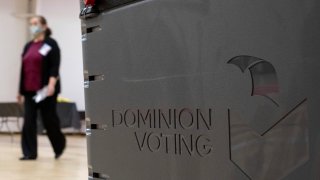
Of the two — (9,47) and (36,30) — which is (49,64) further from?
(9,47)

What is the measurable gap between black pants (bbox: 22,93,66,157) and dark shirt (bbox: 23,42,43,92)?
98mm

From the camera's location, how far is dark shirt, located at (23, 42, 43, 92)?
5027mm

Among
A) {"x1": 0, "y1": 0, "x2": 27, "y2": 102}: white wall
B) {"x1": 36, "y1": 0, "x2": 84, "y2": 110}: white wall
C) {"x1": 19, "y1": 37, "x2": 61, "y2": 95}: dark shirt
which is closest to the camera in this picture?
{"x1": 19, "y1": 37, "x2": 61, "y2": 95}: dark shirt

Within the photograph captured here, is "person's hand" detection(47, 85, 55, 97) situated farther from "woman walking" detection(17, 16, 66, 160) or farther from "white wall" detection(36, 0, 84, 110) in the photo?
"white wall" detection(36, 0, 84, 110)

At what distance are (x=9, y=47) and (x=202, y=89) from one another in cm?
1099

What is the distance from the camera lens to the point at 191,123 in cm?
126

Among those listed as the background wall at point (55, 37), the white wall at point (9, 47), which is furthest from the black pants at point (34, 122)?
the white wall at point (9, 47)

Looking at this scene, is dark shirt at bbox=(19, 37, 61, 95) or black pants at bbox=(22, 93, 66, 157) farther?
dark shirt at bbox=(19, 37, 61, 95)

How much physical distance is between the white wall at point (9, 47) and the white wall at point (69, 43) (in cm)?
99

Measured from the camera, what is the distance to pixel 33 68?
5117 millimetres

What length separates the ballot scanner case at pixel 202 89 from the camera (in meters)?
1.03

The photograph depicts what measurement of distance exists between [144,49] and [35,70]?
393 cm

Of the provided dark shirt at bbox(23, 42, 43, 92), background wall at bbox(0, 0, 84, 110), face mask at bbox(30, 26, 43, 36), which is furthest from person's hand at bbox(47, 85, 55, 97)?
background wall at bbox(0, 0, 84, 110)

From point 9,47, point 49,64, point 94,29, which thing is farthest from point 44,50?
point 9,47
